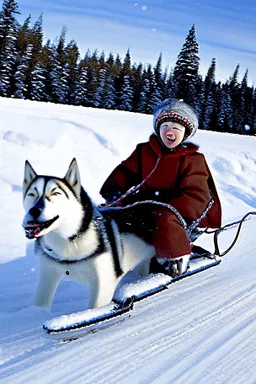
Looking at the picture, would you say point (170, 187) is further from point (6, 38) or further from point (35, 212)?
point (6, 38)

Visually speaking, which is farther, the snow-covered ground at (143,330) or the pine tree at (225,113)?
the pine tree at (225,113)

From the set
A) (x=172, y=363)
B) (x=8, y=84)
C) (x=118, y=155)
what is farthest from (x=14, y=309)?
(x=8, y=84)

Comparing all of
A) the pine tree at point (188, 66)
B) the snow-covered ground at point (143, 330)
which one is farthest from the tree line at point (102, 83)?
the snow-covered ground at point (143, 330)

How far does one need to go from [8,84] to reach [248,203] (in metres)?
34.7

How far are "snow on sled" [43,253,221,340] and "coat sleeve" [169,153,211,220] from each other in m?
0.45

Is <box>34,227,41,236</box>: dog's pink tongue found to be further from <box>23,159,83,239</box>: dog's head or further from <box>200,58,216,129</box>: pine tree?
<box>200,58,216,129</box>: pine tree

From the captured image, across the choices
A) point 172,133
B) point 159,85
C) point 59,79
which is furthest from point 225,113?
point 172,133

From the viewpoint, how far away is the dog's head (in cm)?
215

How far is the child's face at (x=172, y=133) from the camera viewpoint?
320 centimetres

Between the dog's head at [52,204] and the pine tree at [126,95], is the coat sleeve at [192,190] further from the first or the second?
the pine tree at [126,95]

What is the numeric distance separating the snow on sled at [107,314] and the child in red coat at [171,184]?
210mm

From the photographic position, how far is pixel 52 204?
220 cm

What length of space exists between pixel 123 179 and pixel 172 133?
21.3 inches

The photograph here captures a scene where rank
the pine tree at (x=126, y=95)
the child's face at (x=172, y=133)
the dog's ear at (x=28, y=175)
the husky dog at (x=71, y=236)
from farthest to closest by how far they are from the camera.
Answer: the pine tree at (x=126, y=95)
the child's face at (x=172, y=133)
the dog's ear at (x=28, y=175)
the husky dog at (x=71, y=236)
